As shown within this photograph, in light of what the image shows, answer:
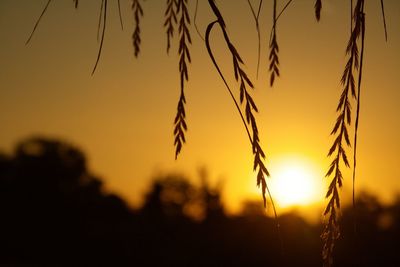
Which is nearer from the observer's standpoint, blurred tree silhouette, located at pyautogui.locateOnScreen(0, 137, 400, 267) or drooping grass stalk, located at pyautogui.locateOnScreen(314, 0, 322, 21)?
drooping grass stalk, located at pyautogui.locateOnScreen(314, 0, 322, 21)

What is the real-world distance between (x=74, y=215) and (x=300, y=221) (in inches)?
830

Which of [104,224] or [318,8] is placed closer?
[318,8]

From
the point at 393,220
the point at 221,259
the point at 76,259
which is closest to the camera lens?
the point at 221,259

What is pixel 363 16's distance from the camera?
98 cm

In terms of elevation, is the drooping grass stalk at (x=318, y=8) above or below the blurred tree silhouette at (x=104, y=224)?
below

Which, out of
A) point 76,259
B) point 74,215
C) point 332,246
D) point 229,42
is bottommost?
point 332,246

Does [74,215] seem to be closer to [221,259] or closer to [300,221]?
[221,259]

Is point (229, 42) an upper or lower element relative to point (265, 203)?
upper

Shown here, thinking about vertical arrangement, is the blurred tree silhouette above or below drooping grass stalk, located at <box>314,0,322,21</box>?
above

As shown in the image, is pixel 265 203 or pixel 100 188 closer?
pixel 265 203

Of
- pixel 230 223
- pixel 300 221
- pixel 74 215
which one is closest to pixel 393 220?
pixel 300 221

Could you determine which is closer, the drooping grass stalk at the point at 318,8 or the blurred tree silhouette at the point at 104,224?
the drooping grass stalk at the point at 318,8

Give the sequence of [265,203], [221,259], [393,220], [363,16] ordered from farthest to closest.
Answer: [393,220] < [221,259] < [363,16] < [265,203]

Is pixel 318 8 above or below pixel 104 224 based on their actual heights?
below
